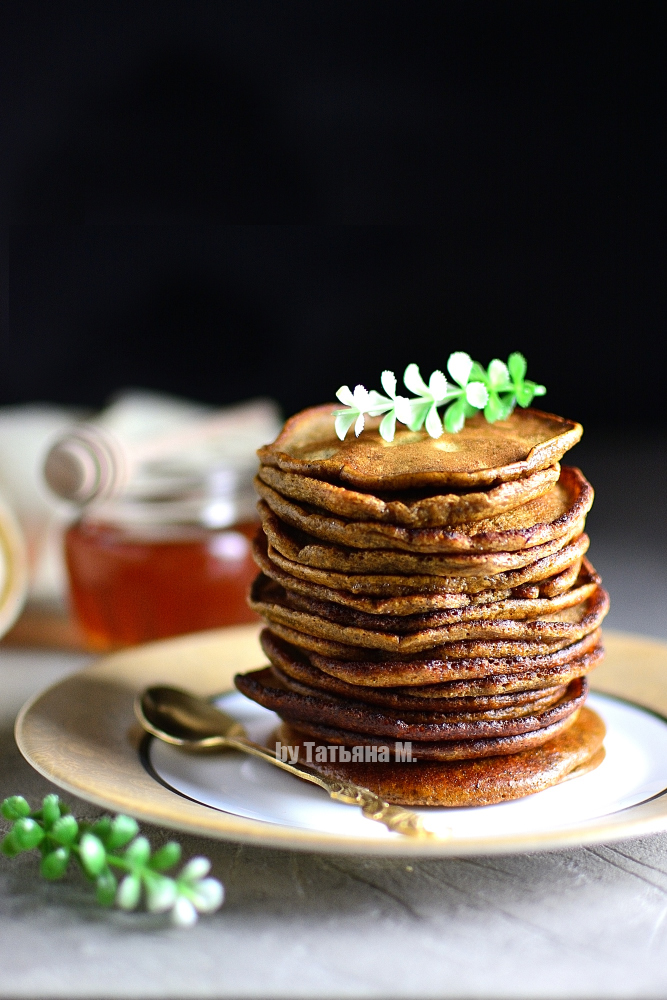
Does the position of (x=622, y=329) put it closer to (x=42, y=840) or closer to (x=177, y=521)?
(x=177, y=521)

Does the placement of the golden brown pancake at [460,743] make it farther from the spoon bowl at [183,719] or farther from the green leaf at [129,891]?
Result: the green leaf at [129,891]

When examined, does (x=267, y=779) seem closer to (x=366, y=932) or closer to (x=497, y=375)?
(x=366, y=932)

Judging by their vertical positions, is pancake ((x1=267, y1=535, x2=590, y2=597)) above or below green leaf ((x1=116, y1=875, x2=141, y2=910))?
above

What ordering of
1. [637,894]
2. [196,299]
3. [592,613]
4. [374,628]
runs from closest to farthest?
[637,894] → [374,628] → [592,613] → [196,299]

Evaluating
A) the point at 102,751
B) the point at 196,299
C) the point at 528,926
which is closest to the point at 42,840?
the point at 102,751

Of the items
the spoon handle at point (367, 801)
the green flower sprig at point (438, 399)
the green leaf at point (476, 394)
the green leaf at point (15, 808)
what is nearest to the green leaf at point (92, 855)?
the green leaf at point (15, 808)

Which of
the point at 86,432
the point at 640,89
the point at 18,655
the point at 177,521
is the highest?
the point at 640,89

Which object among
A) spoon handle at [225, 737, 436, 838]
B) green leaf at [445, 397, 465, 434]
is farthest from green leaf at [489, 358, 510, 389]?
spoon handle at [225, 737, 436, 838]

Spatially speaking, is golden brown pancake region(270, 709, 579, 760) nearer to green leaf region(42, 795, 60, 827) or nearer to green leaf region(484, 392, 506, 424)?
green leaf region(42, 795, 60, 827)
